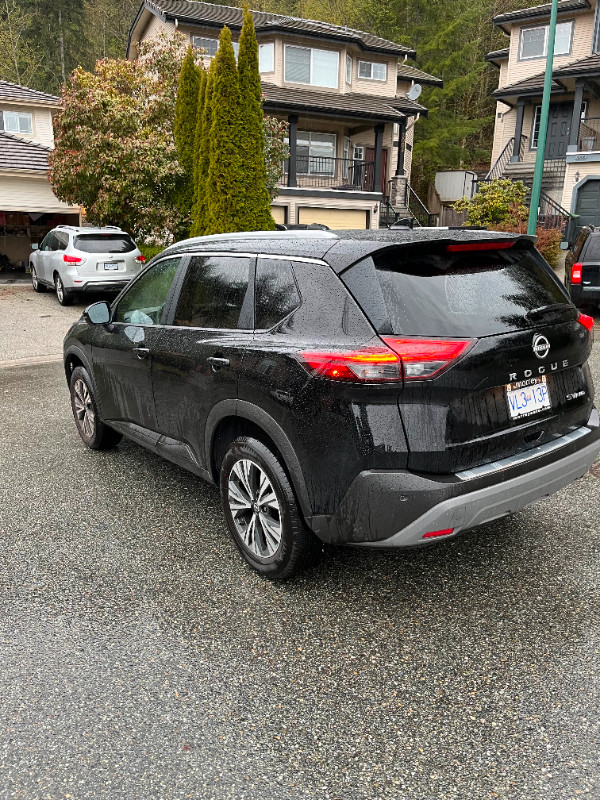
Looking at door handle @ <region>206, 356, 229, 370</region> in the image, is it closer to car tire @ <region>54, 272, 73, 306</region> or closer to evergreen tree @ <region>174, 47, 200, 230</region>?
car tire @ <region>54, 272, 73, 306</region>

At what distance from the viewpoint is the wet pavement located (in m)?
2.39

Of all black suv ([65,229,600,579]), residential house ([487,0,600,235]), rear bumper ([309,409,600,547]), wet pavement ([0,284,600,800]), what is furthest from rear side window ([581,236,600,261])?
residential house ([487,0,600,235])

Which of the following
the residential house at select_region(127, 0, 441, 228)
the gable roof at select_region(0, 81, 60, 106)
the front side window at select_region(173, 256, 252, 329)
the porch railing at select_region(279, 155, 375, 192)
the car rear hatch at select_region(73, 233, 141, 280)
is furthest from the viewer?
the porch railing at select_region(279, 155, 375, 192)

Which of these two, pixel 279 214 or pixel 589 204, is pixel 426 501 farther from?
pixel 279 214

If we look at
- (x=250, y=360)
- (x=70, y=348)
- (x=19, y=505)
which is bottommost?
(x=19, y=505)

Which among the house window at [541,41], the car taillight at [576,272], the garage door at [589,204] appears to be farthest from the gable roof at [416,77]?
the car taillight at [576,272]

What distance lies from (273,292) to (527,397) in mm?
1407

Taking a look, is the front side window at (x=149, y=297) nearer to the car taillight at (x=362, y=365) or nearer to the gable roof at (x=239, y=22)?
the car taillight at (x=362, y=365)

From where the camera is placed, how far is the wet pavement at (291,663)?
2393mm

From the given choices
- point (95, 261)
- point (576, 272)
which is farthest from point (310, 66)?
point (576, 272)

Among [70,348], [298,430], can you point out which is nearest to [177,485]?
[70,348]

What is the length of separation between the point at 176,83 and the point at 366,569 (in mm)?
18897

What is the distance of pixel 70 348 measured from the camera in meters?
5.83

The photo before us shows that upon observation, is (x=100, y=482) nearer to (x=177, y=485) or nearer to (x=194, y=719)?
(x=177, y=485)
